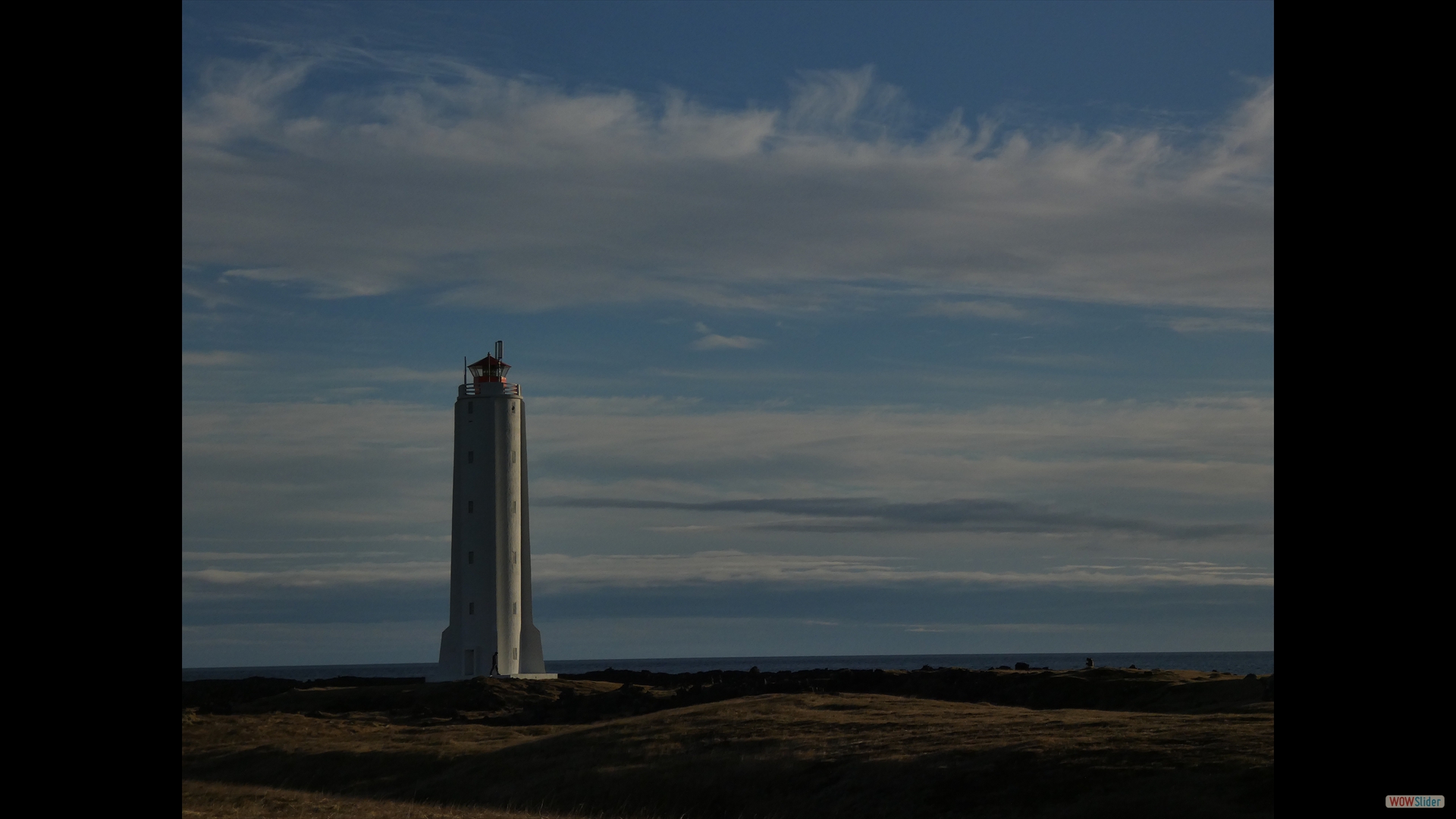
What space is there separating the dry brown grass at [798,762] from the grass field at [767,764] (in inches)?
3.0

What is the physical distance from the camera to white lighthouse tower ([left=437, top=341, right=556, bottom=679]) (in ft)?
220

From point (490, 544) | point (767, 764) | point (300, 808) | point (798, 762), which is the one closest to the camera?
point (300, 808)

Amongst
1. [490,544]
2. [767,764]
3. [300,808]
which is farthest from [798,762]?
[490,544]

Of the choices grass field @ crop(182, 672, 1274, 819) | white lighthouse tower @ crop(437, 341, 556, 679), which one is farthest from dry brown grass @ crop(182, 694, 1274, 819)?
white lighthouse tower @ crop(437, 341, 556, 679)

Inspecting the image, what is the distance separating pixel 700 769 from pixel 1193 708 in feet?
69.3

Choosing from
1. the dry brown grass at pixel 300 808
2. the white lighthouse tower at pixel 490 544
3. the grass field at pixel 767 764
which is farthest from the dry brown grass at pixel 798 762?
the white lighthouse tower at pixel 490 544

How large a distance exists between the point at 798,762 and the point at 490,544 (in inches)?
1415

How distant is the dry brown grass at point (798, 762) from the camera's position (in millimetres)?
28188

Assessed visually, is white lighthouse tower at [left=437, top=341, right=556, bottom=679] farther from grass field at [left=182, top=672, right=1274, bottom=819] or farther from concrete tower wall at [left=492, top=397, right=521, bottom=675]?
grass field at [left=182, top=672, right=1274, bottom=819]

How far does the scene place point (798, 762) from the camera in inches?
1375

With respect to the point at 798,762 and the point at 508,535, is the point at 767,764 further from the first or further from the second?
the point at 508,535
